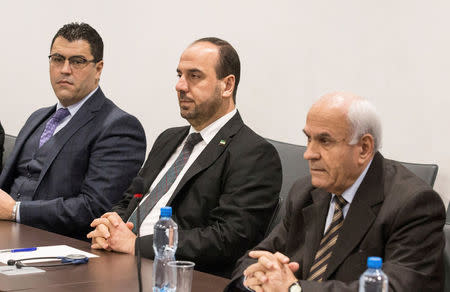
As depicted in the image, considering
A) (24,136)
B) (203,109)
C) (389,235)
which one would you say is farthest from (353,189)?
(24,136)

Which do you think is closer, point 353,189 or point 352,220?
point 352,220

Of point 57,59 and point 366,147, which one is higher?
point 57,59

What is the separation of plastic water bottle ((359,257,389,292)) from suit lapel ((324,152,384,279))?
590 mm

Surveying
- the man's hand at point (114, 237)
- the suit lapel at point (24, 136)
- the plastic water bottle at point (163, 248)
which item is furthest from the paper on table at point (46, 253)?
the suit lapel at point (24, 136)

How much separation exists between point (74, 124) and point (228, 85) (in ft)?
3.41

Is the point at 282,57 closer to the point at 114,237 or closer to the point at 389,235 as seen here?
the point at 114,237

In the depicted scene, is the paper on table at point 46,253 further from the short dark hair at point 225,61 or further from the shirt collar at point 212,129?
the short dark hair at point 225,61

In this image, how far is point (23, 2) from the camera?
21.6 ft

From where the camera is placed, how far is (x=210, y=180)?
11.6ft

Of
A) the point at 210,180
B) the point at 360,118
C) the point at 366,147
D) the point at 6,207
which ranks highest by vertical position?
the point at 360,118

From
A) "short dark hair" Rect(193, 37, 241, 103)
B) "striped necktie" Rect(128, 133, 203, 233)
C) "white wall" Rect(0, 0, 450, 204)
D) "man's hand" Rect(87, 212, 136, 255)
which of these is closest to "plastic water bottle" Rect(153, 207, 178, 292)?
"man's hand" Rect(87, 212, 136, 255)

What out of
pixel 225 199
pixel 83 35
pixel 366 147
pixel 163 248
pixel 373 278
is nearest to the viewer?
pixel 373 278

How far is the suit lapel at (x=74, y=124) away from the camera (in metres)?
4.26

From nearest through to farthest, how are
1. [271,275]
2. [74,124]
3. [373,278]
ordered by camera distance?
[373,278] → [271,275] → [74,124]
